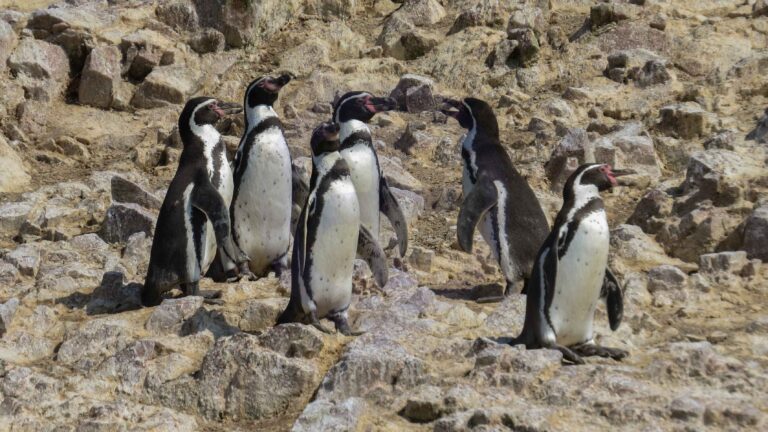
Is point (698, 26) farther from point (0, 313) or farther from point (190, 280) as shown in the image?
point (0, 313)

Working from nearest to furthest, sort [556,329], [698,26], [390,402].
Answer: [390,402]
[556,329]
[698,26]

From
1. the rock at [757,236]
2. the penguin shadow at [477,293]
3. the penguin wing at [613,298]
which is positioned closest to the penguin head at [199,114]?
the penguin shadow at [477,293]

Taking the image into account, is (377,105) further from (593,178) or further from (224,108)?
(593,178)

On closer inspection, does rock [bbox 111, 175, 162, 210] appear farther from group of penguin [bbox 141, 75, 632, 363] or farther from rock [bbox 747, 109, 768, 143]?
rock [bbox 747, 109, 768, 143]

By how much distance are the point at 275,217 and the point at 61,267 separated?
1.49 meters

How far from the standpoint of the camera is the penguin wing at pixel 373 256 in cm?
760

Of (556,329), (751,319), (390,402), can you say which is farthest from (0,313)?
(751,319)

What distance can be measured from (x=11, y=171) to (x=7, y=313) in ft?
11.2

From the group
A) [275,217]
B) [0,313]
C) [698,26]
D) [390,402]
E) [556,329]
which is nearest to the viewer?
[390,402]

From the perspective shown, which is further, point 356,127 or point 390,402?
point 356,127

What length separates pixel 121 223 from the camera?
30.5 ft

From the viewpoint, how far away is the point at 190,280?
27.0ft

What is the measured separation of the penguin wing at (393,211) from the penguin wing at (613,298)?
1.87 meters

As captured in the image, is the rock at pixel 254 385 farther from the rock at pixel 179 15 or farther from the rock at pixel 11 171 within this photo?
the rock at pixel 179 15
